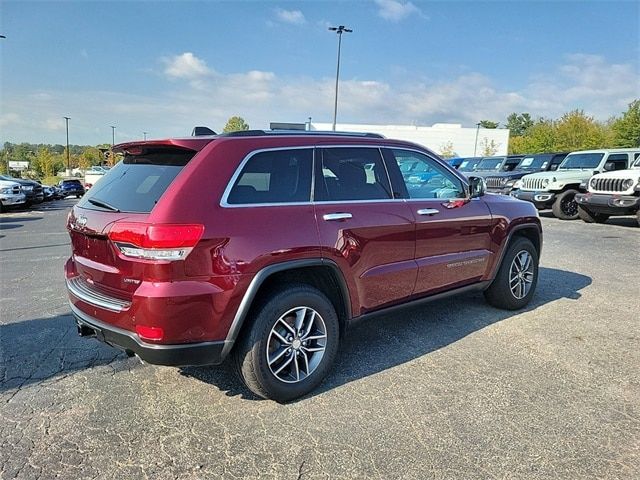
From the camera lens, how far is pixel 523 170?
1923cm

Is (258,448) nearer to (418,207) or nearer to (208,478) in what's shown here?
(208,478)

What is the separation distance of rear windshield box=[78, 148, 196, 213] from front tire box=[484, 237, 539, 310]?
3.46 m

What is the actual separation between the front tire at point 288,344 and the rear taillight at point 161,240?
0.65m

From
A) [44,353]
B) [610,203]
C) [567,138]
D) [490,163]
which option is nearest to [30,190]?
[44,353]

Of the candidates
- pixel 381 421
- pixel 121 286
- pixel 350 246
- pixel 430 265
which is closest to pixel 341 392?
pixel 381 421

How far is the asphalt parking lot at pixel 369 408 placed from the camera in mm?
2545

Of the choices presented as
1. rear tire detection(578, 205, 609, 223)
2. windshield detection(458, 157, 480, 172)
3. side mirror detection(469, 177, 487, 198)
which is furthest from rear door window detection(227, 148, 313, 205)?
windshield detection(458, 157, 480, 172)

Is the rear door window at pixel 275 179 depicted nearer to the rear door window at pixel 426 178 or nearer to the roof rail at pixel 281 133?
the roof rail at pixel 281 133

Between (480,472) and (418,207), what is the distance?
211 centimetres

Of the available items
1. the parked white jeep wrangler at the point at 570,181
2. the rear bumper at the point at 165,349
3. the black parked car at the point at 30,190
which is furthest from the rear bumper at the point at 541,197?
the black parked car at the point at 30,190

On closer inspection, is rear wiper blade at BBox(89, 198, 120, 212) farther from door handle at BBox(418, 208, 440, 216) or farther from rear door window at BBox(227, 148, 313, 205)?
door handle at BBox(418, 208, 440, 216)

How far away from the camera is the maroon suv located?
107 inches

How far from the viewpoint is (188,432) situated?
9.31 feet

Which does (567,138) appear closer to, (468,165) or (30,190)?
(468,165)
